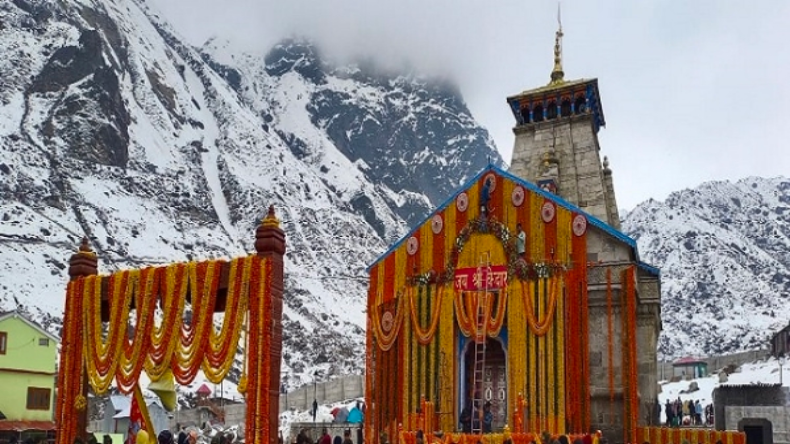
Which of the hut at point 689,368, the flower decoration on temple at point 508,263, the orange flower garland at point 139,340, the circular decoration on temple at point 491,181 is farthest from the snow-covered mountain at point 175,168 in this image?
the orange flower garland at point 139,340

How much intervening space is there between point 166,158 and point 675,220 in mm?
63241

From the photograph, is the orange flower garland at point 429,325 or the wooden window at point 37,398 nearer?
the orange flower garland at point 429,325

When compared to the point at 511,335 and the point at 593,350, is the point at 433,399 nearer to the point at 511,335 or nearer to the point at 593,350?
the point at 511,335

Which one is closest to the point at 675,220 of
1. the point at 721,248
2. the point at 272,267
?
the point at 721,248

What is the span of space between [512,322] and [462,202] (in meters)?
4.08

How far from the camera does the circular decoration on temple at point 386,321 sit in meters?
25.3

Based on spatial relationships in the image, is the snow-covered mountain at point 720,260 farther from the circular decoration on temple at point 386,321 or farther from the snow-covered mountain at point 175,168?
the circular decoration on temple at point 386,321

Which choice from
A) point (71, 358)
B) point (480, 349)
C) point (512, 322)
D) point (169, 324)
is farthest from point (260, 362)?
point (480, 349)

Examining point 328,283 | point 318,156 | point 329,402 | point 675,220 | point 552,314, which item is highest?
point 318,156

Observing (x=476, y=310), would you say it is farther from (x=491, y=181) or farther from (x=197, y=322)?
(x=197, y=322)

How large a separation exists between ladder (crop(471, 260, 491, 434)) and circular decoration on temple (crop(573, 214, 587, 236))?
2669 millimetres

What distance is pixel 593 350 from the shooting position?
75.0 feet

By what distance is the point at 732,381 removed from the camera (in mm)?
44219

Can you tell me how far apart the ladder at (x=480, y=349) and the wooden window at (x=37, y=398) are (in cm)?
2108
